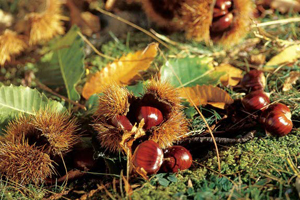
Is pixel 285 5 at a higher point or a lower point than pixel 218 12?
lower

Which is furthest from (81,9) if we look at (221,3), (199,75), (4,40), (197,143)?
(197,143)

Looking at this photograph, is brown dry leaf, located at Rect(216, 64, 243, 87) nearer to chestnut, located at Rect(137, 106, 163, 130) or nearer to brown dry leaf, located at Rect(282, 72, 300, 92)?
brown dry leaf, located at Rect(282, 72, 300, 92)

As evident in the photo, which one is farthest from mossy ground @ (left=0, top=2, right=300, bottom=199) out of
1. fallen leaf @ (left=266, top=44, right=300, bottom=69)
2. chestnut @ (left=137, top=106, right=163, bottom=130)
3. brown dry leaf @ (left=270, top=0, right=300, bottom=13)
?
brown dry leaf @ (left=270, top=0, right=300, bottom=13)

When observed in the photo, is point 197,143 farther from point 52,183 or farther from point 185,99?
point 52,183

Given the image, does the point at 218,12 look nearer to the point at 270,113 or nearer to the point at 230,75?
the point at 230,75

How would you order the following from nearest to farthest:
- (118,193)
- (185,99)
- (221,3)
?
(118,193), (185,99), (221,3)

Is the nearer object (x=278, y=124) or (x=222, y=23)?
(x=278, y=124)

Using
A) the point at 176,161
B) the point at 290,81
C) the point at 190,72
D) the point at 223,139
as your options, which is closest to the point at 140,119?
the point at 176,161
